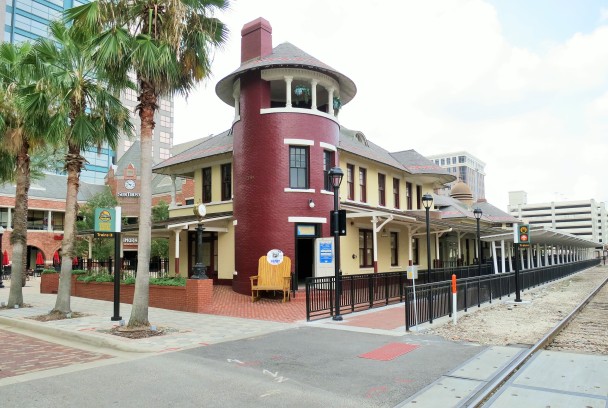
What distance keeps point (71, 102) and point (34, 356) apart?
804 centimetres

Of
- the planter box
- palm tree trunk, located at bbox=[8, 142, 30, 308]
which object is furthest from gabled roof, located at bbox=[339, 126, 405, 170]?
the planter box

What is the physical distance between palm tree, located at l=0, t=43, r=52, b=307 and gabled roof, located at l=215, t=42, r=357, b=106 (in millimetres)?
7873

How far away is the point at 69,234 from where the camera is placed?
47.3ft

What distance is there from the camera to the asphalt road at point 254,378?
19.8 ft

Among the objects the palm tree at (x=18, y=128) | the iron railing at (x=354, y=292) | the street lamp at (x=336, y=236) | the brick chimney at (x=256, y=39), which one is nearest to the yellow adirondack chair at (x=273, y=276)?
the iron railing at (x=354, y=292)

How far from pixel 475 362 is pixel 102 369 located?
19.9ft

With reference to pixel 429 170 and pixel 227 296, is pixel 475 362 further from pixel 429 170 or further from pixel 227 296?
pixel 429 170

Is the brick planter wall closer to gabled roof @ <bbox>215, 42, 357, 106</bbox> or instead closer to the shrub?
the shrub

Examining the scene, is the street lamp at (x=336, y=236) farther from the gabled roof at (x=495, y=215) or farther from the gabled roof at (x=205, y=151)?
the gabled roof at (x=495, y=215)

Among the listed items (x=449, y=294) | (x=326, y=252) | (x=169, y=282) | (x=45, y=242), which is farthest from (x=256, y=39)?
(x=45, y=242)

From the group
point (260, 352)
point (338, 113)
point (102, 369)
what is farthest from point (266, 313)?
point (338, 113)

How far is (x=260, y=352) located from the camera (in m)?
8.95

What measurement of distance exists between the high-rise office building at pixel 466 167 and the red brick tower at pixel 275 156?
15234 cm

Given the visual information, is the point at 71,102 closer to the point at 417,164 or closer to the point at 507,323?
the point at 507,323
